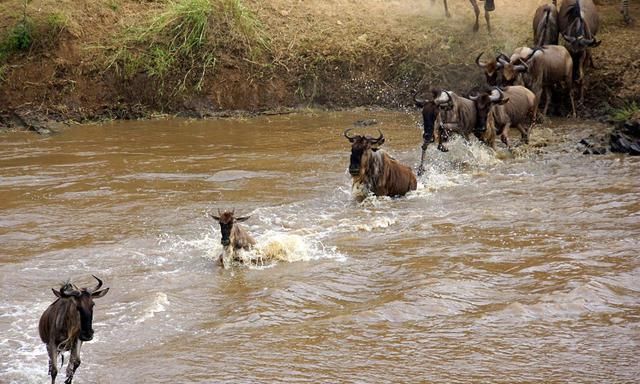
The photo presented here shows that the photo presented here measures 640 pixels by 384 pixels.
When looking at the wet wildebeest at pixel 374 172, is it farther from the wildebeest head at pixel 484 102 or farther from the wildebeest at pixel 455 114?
the wildebeest head at pixel 484 102

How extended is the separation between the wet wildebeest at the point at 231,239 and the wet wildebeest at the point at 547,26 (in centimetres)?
949

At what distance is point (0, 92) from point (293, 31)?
5.69 meters

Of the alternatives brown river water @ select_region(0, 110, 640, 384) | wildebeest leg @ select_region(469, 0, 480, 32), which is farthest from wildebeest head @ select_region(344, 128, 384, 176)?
wildebeest leg @ select_region(469, 0, 480, 32)

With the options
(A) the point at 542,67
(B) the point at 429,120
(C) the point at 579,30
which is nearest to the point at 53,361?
(B) the point at 429,120

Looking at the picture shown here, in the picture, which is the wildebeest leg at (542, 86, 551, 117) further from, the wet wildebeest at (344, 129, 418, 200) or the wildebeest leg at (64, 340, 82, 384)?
the wildebeest leg at (64, 340, 82, 384)

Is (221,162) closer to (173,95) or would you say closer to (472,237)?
(173,95)

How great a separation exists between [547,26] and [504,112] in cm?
369

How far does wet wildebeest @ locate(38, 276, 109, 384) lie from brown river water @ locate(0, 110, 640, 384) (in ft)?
1.30

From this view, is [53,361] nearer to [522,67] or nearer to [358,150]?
[358,150]

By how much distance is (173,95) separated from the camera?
1756 centimetres

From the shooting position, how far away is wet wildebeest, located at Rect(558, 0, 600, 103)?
16.2 meters

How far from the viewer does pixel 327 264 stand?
905 cm

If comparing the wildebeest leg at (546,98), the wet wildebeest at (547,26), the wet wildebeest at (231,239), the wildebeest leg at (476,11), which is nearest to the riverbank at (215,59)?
the wildebeest leg at (476,11)

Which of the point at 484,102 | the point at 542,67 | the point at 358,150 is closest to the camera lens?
Result: the point at 358,150
